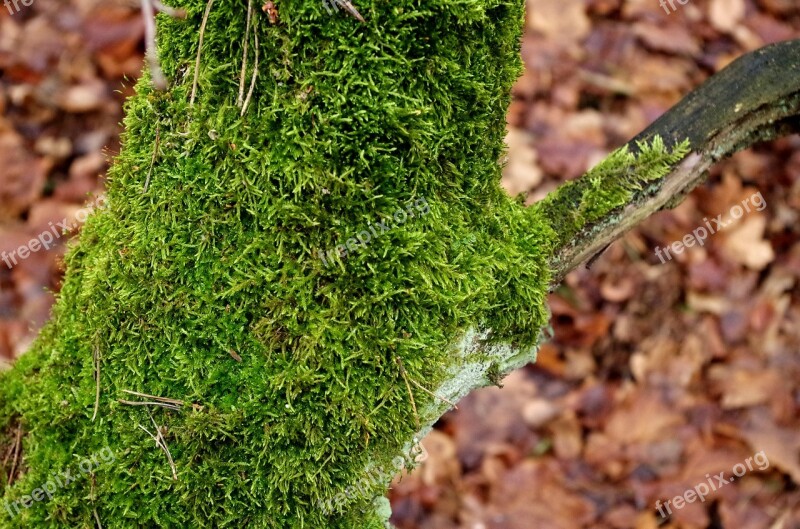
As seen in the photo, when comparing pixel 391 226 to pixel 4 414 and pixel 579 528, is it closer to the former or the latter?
pixel 4 414

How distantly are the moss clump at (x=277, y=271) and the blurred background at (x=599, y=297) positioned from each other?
1.95 m

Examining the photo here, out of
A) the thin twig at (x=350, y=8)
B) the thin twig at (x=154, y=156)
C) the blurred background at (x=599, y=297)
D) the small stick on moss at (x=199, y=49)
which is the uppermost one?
the thin twig at (x=350, y=8)

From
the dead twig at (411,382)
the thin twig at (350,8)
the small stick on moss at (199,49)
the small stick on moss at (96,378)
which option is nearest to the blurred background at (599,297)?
the small stick on moss at (96,378)

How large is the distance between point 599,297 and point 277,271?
2.81 meters

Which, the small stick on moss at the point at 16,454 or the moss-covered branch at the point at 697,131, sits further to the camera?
the moss-covered branch at the point at 697,131

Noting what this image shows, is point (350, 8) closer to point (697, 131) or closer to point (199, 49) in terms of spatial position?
point (199, 49)

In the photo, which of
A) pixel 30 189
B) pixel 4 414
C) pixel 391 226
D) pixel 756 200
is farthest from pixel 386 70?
pixel 756 200

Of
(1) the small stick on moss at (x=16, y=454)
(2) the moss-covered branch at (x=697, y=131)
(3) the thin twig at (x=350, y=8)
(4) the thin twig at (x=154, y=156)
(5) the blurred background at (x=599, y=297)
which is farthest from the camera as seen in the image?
(5) the blurred background at (x=599, y=297)

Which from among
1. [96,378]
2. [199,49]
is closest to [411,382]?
[96,378]

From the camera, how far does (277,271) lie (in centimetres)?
132

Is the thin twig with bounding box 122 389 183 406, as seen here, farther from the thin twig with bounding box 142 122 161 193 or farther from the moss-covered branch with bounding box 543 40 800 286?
the moss-covered branch with bounding box 543 40 800 286

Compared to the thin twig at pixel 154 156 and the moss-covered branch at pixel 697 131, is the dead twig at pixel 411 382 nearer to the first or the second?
the moss-covered branch at pixel 697 131

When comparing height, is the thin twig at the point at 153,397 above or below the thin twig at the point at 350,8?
below

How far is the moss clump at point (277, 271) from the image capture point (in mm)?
1266
